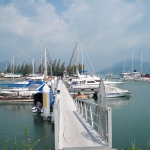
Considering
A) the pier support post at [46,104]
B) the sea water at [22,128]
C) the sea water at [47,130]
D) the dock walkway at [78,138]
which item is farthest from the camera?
the pier support post at [46,104]

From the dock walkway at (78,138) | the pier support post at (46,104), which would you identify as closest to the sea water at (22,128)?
the pier support post at (46,104)

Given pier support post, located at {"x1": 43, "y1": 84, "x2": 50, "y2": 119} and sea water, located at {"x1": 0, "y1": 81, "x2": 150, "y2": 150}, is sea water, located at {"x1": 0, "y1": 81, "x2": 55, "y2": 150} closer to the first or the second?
sea water, located at {"x1": 0, "y1": 81, "x2": 150, "y2": 150}

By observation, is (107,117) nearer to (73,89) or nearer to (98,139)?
(98,139)

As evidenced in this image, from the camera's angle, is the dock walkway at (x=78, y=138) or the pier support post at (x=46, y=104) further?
the pier support post at (x=46, y=104)

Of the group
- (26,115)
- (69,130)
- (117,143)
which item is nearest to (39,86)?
(26,115)

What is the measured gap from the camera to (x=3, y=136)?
60.2ft

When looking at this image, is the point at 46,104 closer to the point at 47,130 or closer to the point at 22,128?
the point at 22,128

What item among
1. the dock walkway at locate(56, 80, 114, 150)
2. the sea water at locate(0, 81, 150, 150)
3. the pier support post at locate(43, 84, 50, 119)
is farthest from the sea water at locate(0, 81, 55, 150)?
the dock walkway at locate(56, 80, 114, 150)

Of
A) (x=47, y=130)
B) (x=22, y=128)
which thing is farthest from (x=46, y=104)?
(x=47, y=130)

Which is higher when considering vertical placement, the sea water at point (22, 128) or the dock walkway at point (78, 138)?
the dock walkway at point (78, 138)

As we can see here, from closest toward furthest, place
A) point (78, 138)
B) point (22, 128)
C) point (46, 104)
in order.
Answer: point (78, 138)
point (22, 128)
point (46, 104)

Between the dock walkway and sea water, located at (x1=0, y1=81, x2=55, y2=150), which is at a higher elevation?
the dock walkway

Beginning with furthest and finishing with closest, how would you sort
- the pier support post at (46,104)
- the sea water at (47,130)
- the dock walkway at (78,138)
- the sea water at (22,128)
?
the pier support post at (46,104), the sea water at (22,128), the sea water at (47,130), the dock walkway at (78,138)

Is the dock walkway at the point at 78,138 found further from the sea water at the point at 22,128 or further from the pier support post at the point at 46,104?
the pier support post at the point at 46,104
